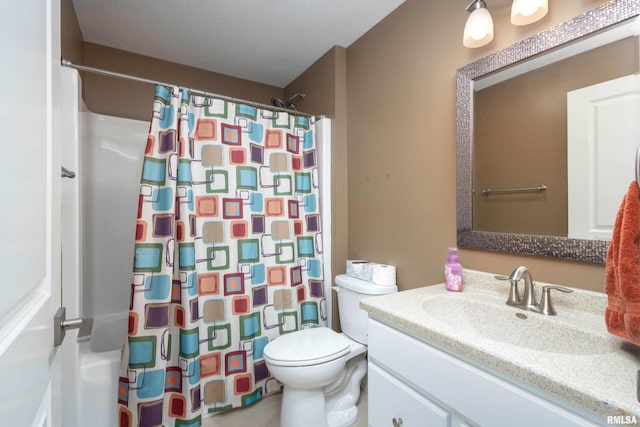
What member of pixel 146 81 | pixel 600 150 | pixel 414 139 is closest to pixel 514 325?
pixel 600 150

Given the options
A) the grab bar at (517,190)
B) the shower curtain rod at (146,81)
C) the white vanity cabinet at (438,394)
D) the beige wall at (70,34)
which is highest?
the beige wall at (70,34)

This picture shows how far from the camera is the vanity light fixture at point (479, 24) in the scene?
1145mm

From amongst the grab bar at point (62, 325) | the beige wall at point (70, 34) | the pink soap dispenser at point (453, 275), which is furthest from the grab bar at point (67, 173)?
the pink soap dispenser at point (453, 275)

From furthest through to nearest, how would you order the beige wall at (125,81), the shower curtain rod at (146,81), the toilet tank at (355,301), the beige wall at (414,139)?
the beige wall at (125,81) < the toilet tank at (355,301) < the shower curtain rod at (146,81) < the beige wall at (414,139)

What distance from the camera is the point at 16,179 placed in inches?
16.7

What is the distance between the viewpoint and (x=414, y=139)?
155 cm

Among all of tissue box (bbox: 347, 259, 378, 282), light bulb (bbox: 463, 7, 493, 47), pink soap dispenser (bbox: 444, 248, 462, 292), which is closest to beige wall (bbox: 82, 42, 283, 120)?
tissue box (bbox: 347, 259, 378, 282)

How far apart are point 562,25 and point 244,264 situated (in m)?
1.80

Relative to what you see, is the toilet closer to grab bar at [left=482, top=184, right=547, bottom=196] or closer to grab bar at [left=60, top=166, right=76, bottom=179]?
grab bar at [left=482, top=184, right=547, bottom=196]

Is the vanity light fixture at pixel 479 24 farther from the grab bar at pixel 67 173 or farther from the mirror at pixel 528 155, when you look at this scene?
the grab bar at pixel 67 173

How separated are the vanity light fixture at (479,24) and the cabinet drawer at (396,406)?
138cm

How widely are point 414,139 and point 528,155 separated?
0.56 m

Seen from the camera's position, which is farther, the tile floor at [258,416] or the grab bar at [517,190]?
the tile floor at [258,416]

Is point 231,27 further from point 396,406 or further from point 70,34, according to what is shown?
point 396,406
